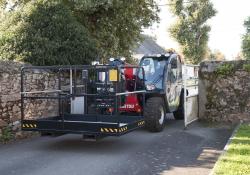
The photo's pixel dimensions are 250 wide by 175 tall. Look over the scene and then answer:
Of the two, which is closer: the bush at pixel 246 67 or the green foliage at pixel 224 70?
the bush at pixel 246 67

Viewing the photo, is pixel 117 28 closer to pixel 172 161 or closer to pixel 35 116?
pixel 35 116

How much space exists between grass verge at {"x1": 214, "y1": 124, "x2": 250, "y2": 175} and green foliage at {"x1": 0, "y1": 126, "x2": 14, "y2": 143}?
5.54 m

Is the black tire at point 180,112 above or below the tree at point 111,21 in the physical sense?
below

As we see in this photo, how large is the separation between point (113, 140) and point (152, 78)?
9.54ft

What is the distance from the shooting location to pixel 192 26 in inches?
2388

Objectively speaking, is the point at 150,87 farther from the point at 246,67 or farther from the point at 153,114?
the point at 246,67

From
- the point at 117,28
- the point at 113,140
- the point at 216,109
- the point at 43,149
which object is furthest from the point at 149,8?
the point at 43,149

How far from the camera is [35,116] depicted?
12578 mm

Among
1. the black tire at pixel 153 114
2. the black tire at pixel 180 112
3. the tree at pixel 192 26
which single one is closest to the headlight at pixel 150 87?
the black tire at pixel 153 114

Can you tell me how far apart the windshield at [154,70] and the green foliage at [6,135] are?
4353 millimetres

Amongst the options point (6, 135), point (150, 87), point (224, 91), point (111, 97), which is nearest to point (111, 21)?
point (224, 91)

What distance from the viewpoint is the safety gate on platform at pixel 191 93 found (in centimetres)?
1393

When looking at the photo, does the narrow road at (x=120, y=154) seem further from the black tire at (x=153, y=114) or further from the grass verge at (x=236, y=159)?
the grass verge at (x=236, y=159)

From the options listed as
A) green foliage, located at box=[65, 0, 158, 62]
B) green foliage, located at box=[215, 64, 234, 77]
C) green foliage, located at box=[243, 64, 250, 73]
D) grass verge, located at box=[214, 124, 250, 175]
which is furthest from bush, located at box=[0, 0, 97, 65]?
grass verge, located at box=[214, 124, 250, 175]
